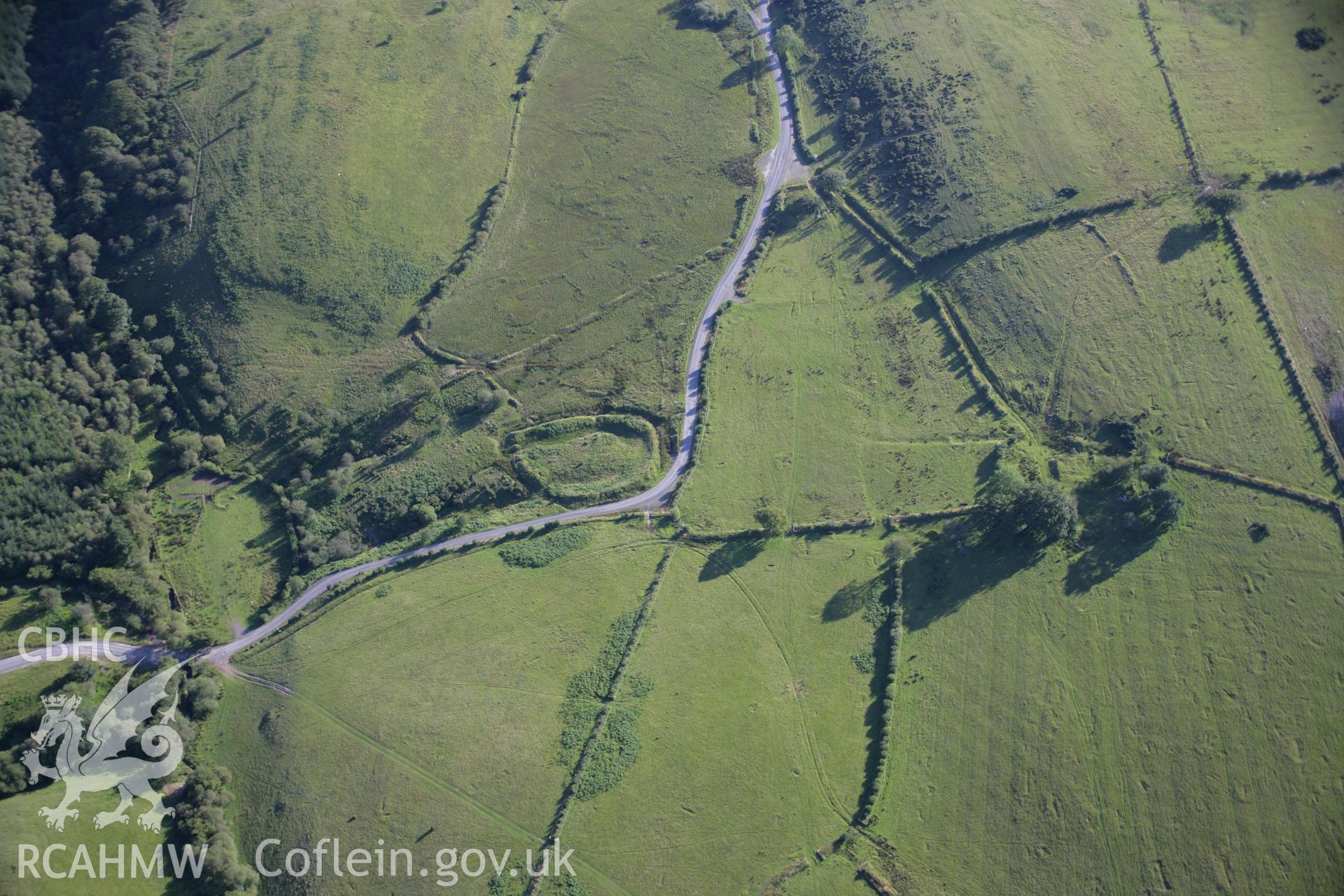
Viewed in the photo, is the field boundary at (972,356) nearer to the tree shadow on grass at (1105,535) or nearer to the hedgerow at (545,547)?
the tree shadow on grass at (1105,535)

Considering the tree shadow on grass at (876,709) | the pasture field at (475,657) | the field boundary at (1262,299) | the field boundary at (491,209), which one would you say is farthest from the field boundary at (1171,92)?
the field boundary at (491,209)

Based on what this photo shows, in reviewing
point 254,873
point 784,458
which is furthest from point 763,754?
point 254,873

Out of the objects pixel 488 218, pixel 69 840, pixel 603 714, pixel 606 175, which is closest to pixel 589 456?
pixel 603 714

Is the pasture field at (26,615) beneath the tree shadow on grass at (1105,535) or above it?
above

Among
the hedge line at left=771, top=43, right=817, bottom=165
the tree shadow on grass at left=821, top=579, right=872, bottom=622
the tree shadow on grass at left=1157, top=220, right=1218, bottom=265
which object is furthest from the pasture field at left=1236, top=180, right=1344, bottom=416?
the tree shadow on grass at left=821, top=579, right=872, bottom=622

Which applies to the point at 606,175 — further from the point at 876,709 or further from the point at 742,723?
the point at 876,709

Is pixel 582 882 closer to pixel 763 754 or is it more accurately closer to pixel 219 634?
pixel 763 754
